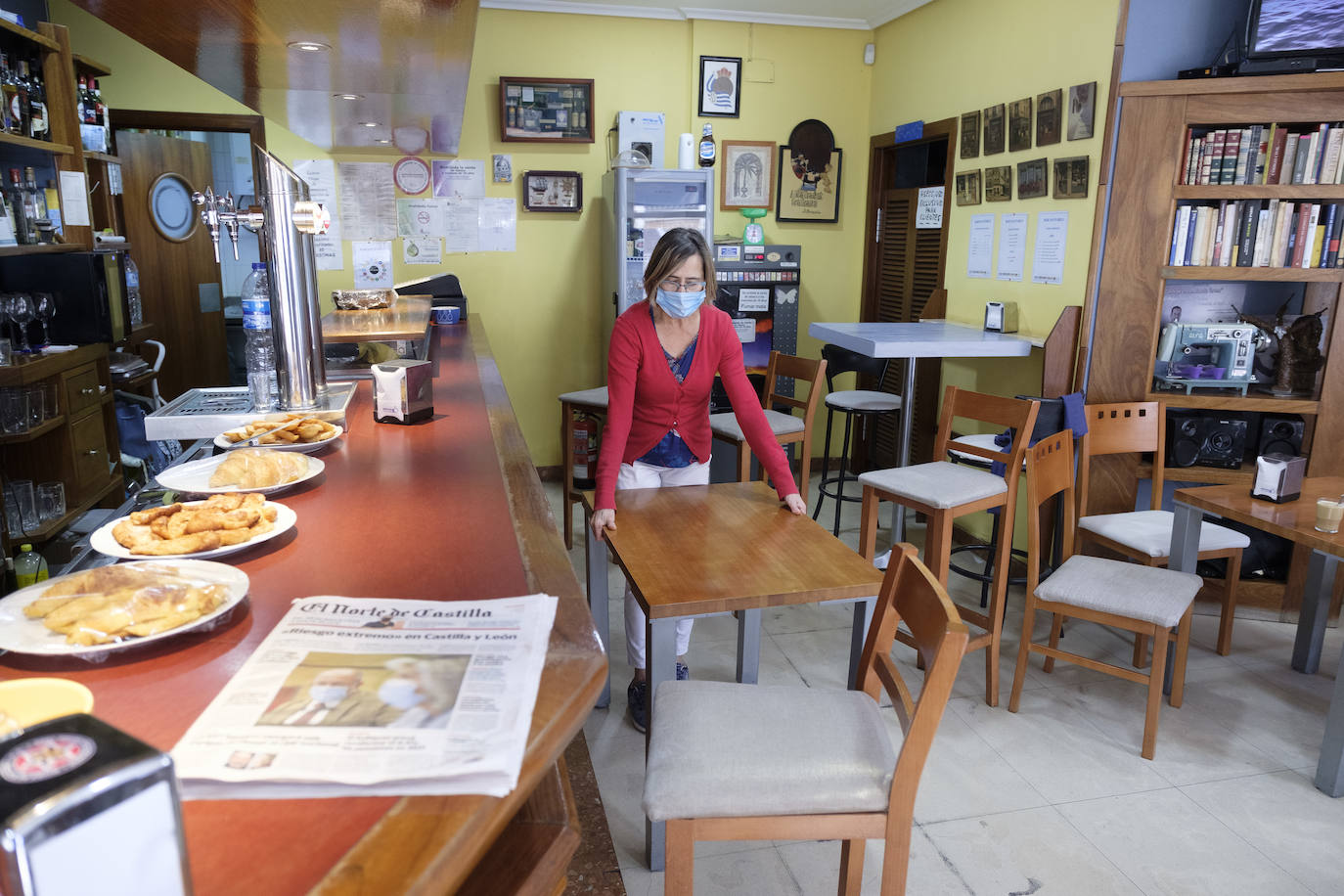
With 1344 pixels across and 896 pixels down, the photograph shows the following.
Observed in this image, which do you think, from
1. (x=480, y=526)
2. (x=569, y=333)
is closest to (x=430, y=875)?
(x=480, y=526)

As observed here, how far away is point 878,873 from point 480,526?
4.49 ft

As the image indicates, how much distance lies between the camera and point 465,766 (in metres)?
0.69

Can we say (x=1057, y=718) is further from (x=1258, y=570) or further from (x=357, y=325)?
(x=357, y=325)

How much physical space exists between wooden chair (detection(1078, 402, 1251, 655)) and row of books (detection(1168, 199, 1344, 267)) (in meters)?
0.69

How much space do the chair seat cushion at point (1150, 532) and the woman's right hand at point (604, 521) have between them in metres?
1.89

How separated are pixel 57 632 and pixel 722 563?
118cm

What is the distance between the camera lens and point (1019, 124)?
12.6 feet

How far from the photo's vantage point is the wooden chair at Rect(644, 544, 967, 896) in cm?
133

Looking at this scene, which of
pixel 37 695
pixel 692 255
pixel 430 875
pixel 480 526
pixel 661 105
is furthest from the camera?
pixel 661 105

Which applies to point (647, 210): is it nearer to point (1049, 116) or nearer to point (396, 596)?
point (1049, 116)

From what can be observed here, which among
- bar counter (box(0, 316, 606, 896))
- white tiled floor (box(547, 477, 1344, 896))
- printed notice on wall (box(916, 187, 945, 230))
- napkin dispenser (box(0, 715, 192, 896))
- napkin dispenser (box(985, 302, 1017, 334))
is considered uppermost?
printed notice on wall (box(916, 187, 945, 230))

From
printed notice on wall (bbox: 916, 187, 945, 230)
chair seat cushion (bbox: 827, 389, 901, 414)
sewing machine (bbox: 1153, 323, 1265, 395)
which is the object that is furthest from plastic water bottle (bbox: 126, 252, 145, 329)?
sewing machine (bbox: 1153, 323, 1265, 395)

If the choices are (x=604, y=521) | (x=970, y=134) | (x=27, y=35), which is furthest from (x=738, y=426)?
(x=27, y=35)

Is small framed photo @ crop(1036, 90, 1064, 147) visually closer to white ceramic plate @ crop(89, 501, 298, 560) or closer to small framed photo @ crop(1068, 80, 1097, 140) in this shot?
small framed photo @ crop(1068, 80, 1097, 140)
